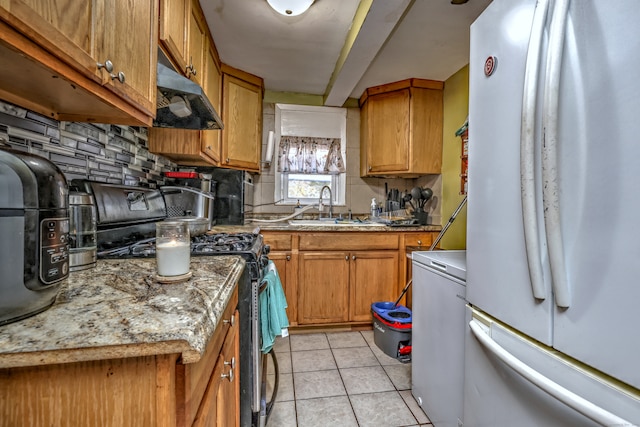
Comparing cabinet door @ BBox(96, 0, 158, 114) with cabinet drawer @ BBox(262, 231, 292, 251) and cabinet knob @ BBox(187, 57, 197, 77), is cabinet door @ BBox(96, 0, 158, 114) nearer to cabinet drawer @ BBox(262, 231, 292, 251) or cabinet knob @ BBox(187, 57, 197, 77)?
cabinet knob @ BBox(187, 57, 197, 77)

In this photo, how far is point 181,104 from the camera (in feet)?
4.33

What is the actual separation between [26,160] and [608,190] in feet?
3.67

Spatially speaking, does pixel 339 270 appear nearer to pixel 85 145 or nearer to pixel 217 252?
pixel 217 252

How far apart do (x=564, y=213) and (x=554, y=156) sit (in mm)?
133

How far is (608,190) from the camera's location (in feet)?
1.85

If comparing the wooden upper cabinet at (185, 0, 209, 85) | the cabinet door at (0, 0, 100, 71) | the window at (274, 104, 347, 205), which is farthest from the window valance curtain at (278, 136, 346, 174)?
the cabinet door at (0, 0, 100, 71)

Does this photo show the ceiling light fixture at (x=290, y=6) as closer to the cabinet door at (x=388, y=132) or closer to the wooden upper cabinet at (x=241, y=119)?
the wooden upper cabinet at (x=241, y=119)

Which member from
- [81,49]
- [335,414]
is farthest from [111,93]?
[335,414]

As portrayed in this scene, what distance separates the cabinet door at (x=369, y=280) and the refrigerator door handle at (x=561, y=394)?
158 centimetres

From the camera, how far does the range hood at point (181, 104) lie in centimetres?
112

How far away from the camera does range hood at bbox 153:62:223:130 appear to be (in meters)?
1.12

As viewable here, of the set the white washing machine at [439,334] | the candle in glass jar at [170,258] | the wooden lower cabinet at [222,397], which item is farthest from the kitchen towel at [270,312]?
the white washing machine at [439,334]

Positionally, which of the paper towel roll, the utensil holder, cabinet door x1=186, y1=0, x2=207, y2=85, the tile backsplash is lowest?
the utensil holder

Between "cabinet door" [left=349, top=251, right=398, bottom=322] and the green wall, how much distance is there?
0.54m
